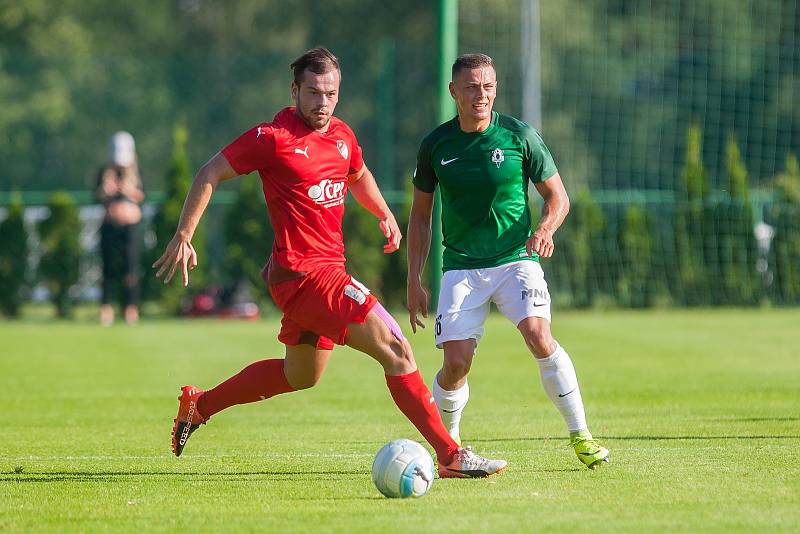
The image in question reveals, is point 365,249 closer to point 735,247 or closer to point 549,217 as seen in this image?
point 735,247

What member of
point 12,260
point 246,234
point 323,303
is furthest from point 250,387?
point 246,234

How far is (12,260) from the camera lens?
2316 cm

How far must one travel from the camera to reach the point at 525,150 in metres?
7.66

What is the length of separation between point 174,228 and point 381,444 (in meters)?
15.6

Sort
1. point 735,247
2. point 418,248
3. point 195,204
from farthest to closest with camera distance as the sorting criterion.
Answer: point 735,247 < point 418,248 < point 195,204

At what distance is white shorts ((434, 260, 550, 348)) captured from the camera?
7.52 metres

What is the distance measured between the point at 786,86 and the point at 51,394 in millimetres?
23365

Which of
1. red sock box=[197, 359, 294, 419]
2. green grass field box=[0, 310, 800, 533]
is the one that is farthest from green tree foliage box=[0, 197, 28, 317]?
red sock box=[197, 359, 294, 419]

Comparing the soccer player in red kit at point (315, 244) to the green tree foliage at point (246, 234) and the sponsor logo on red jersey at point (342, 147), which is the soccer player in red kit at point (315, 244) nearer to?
the sponsor logo on red jersey at point (342, 147)

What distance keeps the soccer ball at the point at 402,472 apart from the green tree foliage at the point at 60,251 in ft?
57.8

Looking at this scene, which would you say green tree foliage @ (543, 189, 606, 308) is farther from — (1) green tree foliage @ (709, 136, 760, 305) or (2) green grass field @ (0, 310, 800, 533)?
(2) green grass field @ (0, 310, 800, 533)

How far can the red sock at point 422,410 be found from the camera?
23.5ft

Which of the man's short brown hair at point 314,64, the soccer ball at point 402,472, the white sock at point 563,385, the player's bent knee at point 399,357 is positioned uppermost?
the man's short brown hair at point 314,64

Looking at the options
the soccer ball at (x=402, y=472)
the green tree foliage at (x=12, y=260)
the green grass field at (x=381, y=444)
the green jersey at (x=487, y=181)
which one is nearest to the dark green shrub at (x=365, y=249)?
the green tree foliage at (x=12, y=260)
